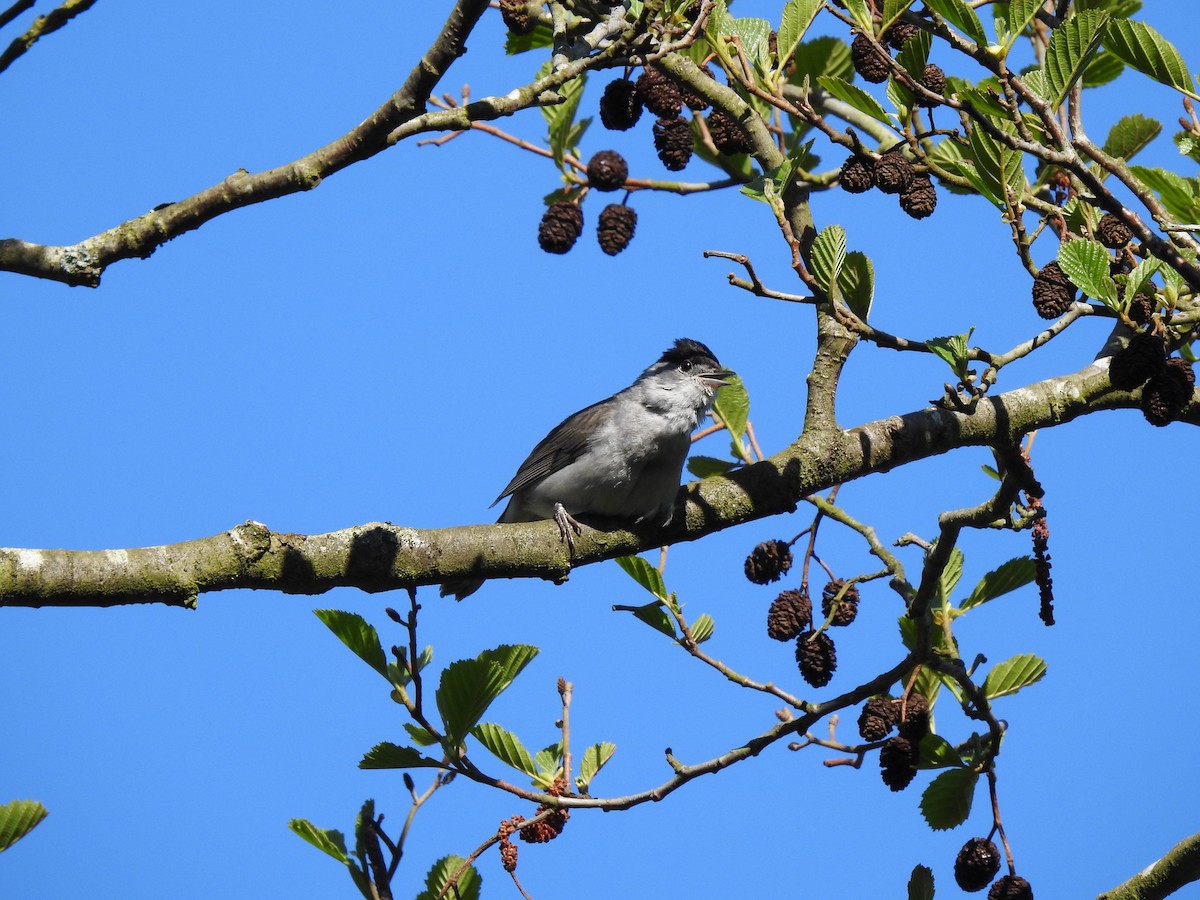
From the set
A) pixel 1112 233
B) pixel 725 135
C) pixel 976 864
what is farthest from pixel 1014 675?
pixel 725 135

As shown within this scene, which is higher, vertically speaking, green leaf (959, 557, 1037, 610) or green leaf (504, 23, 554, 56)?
green leaf (504, 23, 554, 56)

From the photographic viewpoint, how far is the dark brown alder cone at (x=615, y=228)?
5.59 metres

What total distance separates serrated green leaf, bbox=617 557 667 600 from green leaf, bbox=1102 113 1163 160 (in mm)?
2654

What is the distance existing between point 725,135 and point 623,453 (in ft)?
5.38

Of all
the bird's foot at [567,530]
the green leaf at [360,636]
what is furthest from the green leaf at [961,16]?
the green leaf at [360,636]

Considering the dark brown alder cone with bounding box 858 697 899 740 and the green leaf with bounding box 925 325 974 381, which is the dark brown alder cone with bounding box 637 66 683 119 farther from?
the dark brown alder cone with bounding box 858 697 899 740

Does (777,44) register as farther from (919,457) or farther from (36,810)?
(36,810)

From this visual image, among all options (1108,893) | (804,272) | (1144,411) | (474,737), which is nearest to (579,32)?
(804,272)

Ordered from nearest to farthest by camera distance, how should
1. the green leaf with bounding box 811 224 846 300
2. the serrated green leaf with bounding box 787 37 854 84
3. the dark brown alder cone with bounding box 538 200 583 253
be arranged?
the green leaf with bounding box 811 224 846 300 → the dark brown alder cone with bounding box 538 200 583 253 → the serrated green leaf with bounding box 787 37 854 84

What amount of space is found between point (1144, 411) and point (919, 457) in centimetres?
84

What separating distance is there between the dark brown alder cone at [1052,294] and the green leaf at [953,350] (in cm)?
44

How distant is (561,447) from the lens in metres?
6.48

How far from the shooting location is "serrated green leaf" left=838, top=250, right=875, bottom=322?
3914mm

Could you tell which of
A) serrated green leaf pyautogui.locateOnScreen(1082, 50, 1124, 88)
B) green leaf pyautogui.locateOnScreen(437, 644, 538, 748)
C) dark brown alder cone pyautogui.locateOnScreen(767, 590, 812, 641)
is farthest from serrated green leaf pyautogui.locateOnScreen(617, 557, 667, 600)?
serrated green leaf pyautogui.locateOnScreen(1082, 50, 1124, 88)
